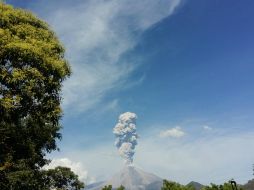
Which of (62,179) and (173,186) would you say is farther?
(173,186)

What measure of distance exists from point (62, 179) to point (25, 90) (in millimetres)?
9618

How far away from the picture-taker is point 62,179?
2784cm

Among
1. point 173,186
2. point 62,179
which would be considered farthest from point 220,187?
point 62,179

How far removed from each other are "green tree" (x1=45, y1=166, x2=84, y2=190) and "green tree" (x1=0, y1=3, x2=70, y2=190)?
41.0 inches

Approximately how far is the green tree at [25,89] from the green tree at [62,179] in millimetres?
1042

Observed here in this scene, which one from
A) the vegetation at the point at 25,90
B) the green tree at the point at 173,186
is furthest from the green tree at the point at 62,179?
the green tree at the point at 173,186

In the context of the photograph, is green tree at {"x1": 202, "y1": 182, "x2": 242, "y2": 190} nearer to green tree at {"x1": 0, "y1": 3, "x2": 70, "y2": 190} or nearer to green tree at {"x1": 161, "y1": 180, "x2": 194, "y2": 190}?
green tree at {"x1": 161, "y1": 180, "x2": 194, "y2": 190}

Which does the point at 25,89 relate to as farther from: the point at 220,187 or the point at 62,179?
the point at 220,187

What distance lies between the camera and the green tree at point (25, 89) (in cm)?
2144

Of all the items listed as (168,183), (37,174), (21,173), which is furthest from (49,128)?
(168,183)

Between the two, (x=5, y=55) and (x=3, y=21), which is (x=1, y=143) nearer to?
(x=5, y=55)

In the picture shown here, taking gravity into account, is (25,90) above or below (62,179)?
above

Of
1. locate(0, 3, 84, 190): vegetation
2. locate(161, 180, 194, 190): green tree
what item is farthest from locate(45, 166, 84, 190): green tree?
locate(161, 180, 194, 190): green tree

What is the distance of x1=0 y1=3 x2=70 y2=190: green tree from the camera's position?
844 inches
